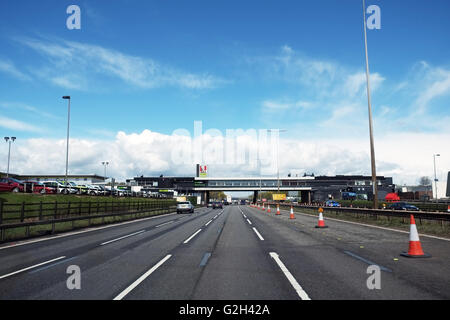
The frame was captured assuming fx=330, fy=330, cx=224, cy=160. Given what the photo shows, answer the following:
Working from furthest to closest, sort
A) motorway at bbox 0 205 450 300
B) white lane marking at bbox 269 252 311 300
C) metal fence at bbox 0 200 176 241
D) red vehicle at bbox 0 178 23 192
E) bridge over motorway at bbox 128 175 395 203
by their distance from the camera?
bridge over motorway at bbox 128 175 395 203 → red vehicle at bbox 0 178 23 192 → metal fence at bbox 0 200 176 241 → motorway at bbox 0 205 450 300 → white lane marking at bbox 269 252 311 300

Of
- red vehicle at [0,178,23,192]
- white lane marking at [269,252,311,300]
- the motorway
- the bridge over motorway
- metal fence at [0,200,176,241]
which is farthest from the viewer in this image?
the bridge over motorway

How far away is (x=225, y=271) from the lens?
7.45 m

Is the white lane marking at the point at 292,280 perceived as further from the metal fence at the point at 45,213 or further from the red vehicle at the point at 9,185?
the red vehicle at the point at 9,185

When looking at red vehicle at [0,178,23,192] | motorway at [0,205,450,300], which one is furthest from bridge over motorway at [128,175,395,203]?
motorway at [0,205,450,300]

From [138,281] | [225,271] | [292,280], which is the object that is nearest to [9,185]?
[138,281]

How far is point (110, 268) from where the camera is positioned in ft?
25.9

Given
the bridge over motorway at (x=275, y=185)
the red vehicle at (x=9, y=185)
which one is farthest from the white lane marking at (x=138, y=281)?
the bridge over motorway at (x=275, y=185)

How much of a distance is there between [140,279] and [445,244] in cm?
1036

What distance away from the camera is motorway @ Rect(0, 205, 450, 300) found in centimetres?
562

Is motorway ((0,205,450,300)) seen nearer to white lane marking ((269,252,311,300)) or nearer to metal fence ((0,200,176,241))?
white lane marking ((269,252,311,300))

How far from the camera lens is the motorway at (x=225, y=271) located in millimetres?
5625
